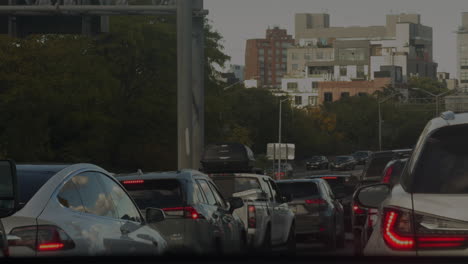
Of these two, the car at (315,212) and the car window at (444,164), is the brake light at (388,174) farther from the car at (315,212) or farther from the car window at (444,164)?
the car window at (444,164)

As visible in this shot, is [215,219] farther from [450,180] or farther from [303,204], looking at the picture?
[303,204]

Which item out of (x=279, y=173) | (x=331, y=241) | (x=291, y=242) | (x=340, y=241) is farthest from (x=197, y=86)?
(x=279, y=173)

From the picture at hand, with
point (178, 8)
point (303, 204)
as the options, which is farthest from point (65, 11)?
point (303, 204)

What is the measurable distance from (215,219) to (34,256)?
7.58 metres

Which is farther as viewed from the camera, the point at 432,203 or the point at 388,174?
the point at 388,174

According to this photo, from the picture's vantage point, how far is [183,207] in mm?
13898

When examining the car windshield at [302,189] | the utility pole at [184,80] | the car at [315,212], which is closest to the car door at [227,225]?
the car at [315,212]

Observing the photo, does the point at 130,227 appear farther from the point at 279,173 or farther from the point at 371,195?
the point at 279,173

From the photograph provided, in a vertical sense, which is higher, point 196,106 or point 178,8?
point 178,8

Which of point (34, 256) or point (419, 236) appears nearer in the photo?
point (419, 236)

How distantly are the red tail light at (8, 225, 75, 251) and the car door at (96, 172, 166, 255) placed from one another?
1406mm

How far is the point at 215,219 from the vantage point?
585 inches

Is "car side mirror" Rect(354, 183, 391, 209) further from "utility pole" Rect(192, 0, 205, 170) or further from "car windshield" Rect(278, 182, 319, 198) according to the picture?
"utility pole" Rect(192, 0, 205, 170)

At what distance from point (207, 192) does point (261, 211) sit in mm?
4219
